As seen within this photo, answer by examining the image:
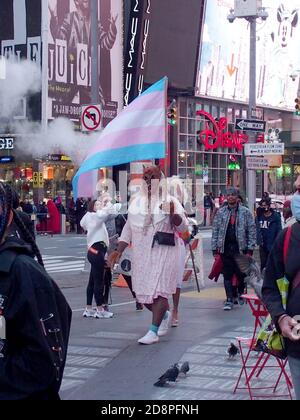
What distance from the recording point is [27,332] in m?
3.21

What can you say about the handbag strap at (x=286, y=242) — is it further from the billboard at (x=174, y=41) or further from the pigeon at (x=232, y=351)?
the billboard at (x=174, y=41)

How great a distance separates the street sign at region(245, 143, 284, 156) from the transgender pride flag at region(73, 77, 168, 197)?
307 inches

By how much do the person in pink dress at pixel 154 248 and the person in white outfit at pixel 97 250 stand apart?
6.10 ft

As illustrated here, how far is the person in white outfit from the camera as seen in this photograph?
11188 millimetres

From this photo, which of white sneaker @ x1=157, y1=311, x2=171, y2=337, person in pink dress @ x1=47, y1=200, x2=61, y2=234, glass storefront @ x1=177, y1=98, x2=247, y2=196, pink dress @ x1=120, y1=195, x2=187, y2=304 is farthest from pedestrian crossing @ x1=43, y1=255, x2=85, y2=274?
glass storefront @ x1=177, y1=98, x2=247, y2=196

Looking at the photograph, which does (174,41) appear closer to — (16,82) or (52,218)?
(16,82)

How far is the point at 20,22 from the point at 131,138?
26.6 meters

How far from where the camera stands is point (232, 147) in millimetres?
48656

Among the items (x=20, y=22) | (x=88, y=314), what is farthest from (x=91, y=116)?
(x=20, y=22)

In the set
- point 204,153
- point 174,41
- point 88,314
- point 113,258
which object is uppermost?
point 174,41

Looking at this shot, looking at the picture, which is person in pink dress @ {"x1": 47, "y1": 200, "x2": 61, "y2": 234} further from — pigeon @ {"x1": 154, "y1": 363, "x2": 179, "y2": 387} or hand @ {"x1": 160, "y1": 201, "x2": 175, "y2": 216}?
pigeon @ {"x1": 154, "y1": 363, "x2": 179, "y2": 387}
